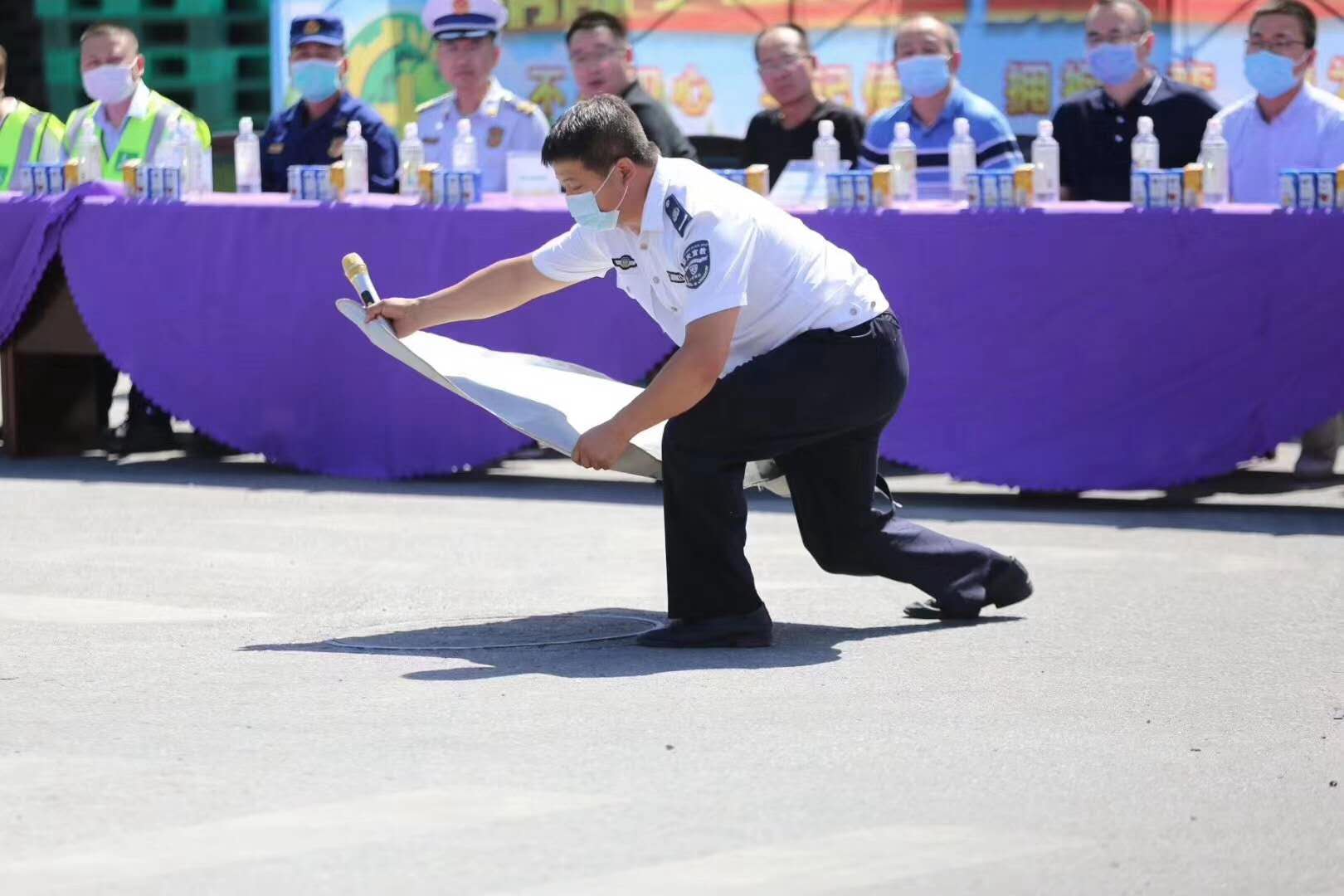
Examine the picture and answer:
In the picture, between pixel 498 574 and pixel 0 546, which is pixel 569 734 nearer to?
pixel 498 574

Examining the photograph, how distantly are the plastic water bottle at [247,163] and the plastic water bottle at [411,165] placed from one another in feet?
2.39

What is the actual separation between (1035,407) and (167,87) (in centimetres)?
1008

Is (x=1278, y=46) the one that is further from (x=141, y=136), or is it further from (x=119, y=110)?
(x=119, y=110)

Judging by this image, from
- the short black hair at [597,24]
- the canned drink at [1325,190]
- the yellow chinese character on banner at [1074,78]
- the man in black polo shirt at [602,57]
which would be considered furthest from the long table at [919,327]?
the yellow chinese character on banner at [1074,78]

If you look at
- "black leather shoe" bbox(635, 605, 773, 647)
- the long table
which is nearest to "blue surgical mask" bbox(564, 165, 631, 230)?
"black leather shoe" bbox(635, 605, 773, 647)

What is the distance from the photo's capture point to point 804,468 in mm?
6941

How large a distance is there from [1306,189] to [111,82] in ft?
18.8

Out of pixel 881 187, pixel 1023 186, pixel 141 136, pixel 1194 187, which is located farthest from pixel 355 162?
pixel 1194 187

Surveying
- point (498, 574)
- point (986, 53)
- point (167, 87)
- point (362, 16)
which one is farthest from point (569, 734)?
point (167, 87)

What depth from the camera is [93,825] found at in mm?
4809

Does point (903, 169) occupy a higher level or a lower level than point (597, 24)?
lower

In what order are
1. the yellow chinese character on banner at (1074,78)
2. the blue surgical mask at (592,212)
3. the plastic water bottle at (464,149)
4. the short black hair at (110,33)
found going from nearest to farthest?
the blue surgical mask at (592,212), the plastic water bottle at (464,149), the short black hair at (110,33), the yellow chinese character on banner at (1074,78)

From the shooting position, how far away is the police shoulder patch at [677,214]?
6.43m

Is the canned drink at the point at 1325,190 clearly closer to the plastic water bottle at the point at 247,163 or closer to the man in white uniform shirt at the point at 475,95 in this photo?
the man in white uniform shirt at the point at 475,95
